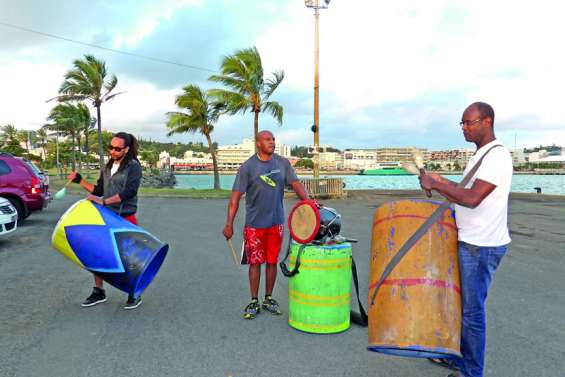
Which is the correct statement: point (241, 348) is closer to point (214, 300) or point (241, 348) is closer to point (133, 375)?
point (133, 375)

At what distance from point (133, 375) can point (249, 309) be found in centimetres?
159

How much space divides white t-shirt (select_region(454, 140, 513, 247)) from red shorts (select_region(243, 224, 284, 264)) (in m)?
2.18

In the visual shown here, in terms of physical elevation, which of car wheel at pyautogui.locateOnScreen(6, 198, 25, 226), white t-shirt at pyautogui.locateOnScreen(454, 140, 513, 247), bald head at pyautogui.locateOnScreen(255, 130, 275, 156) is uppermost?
bald head at pyautogui.locateOnScreen(255, 130, 275, 156)

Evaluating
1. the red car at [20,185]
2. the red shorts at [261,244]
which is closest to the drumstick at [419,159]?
the red shorts at [261,244]

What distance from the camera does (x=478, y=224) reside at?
3.04m

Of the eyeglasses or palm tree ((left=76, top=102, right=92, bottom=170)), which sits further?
palm tree ((left=76, top=102, right=92, bottom=170))

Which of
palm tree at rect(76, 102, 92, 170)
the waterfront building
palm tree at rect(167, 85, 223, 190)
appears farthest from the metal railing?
palm tree at rect(76, 102, 92, 170)

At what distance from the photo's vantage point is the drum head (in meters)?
4.32

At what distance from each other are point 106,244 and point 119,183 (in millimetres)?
758

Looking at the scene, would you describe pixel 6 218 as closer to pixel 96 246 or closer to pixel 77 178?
pixel 77 178

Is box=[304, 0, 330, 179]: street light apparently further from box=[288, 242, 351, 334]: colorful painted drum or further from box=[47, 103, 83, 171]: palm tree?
box=[47, 103, 83, 171]: palm tree

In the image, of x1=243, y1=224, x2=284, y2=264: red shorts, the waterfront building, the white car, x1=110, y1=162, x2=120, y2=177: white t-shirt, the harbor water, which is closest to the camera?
the waterfront building

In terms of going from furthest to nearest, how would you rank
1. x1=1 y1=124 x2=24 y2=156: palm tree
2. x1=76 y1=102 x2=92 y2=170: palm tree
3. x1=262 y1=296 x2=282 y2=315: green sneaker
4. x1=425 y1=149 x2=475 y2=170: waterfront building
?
x1=1 y1=124 x2=24 y2=156: palm tree → x1=76 y1=102 x2=92 y2=170: palm tree → x1=262 y1=296 x2=282 y2=315: green sneaker → x1=425 y1=149 x2=475 y2=170: waterfront building

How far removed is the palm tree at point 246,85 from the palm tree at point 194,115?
3.32 m
